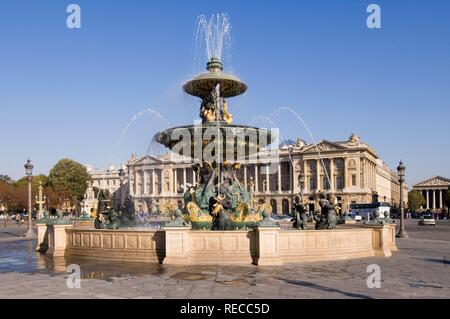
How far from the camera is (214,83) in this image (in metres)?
17.6

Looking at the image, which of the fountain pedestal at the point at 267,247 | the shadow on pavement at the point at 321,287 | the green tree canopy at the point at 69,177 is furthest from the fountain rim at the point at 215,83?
the green tree canopy at the point at 69,177

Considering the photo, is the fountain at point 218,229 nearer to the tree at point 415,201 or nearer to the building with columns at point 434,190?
the tree at point 415,201

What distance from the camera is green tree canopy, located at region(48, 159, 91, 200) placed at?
9144cm

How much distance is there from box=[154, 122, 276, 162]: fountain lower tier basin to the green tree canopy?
76843 mm

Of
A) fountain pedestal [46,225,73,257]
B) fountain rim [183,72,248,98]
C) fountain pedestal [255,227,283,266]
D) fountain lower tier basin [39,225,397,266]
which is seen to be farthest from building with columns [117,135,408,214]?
fountain pedestal [255,227,283,266]

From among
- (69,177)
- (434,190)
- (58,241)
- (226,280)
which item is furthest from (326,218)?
(434,190)

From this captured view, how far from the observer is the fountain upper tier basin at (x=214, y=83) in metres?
17.3

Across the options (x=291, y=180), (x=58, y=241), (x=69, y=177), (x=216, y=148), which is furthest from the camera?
(x=291, y=180)

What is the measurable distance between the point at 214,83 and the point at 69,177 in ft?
264

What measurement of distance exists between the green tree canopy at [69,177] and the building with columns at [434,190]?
4321 inches

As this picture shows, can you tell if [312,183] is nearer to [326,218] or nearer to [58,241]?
[326,218]

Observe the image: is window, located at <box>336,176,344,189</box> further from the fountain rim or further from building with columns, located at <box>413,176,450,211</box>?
the fountain rim
